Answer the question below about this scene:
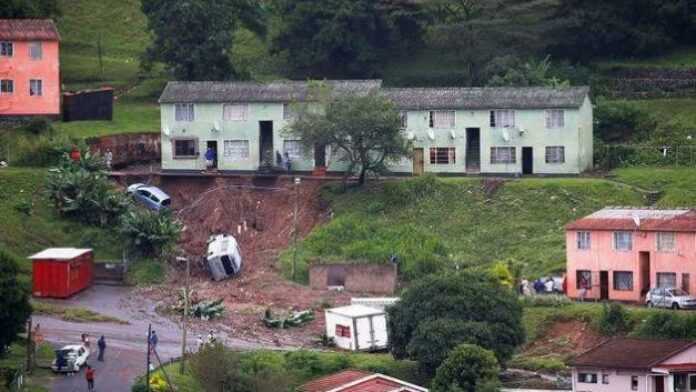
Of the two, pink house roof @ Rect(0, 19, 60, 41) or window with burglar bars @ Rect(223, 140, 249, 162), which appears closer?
window with burglar bars @ Rect(223, 140, 249, 162)

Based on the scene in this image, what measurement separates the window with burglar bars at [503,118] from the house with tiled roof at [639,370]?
20.2m

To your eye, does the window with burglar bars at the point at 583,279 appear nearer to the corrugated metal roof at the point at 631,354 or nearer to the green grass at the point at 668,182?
the green grass at the point at 668,182

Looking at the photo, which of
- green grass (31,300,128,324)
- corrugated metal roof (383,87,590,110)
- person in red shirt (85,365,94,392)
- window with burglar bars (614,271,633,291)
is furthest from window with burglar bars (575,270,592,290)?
person in red shirt (85,365,94,392)

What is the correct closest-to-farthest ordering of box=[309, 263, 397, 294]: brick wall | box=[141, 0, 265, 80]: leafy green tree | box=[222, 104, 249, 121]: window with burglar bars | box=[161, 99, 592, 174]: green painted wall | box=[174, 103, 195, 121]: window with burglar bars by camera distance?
box=[309, 263, 397, 294]: brick wall → box=[161, 99, 592, 174]: green painted wall → box=[222, 104, 249, 121]: window with burglar bars → box=[174, 103, 195, 121]: window with burglar bars → box=[141, 0, 265, 80]: leafy green tree

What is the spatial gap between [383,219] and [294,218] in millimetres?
3702

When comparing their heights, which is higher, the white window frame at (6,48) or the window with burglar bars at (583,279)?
the white window frame at (6,48)

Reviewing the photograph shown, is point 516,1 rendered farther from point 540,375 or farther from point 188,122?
point 540,375

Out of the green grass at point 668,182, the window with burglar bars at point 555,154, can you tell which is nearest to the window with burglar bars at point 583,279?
the green grass at point 668,182

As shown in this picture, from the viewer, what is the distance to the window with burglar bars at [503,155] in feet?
332

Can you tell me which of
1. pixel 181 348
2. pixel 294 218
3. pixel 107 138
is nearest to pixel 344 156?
pixel 294 218

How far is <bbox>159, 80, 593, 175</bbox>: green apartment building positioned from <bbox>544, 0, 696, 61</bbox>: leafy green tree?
1021 centimetres

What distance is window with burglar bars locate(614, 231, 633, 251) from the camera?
294 ft

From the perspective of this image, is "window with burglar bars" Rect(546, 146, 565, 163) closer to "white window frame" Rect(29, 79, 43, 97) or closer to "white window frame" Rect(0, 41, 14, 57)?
"white window frame" Rect(29, 79, 43, 97)

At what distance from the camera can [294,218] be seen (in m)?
98.8
